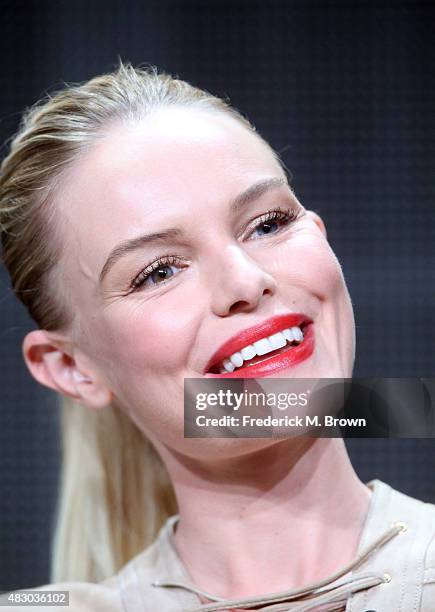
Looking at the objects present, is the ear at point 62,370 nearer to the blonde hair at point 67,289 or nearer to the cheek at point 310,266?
the blonde hair at point 67,289

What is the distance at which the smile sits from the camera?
682 millimetres

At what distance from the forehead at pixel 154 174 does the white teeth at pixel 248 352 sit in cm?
11

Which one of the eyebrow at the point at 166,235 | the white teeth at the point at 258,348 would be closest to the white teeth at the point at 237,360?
the white teeth at the point at 258,348

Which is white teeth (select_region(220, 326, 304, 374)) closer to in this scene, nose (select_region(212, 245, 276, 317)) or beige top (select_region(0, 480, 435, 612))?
nose (select_region(212, 245, 276, 317))

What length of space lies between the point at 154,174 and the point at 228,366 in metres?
0.16

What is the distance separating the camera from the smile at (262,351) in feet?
2.24

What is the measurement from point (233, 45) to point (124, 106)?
19cm

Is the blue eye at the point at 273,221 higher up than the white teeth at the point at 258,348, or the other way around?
the blue eye at the point at 273,221

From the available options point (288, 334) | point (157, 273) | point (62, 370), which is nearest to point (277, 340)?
point (288, 334)

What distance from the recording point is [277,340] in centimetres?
69

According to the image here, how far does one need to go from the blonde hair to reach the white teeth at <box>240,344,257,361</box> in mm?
183

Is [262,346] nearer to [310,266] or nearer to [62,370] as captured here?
[310,266]

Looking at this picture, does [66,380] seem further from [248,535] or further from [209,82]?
[209,82]

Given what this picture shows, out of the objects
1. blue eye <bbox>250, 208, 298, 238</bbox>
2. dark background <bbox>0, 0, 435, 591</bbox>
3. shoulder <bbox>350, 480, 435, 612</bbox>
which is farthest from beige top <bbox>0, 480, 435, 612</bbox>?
blue eye <bbox>250, 208, 298, 238</bbox>
